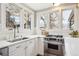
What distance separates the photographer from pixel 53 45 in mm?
1272

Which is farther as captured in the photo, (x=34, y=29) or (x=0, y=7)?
(x=34, y=29)

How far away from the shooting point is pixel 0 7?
1162mm

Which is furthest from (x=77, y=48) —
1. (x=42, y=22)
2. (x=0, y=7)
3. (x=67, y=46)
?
(x=0, y=7)

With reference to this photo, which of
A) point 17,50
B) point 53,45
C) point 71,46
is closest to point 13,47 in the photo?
point 17,50

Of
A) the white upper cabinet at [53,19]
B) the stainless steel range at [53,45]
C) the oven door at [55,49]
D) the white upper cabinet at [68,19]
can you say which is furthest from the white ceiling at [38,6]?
the oven door at [55,49]

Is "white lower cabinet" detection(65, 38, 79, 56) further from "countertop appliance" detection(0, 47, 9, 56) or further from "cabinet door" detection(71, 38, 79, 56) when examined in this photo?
"countertop appliance" detection(0, 47, 9, 56)

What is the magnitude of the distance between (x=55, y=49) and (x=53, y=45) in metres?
0.06

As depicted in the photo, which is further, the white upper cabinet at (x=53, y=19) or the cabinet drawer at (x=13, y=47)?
the white upper cabinet at (x=53, y=19)

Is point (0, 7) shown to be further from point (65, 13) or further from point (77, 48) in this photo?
point (77, 48)

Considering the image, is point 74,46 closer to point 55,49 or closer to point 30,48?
point 55,49

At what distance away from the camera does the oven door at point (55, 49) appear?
1217 mm

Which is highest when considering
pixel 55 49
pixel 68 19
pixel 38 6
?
pixel 38 6

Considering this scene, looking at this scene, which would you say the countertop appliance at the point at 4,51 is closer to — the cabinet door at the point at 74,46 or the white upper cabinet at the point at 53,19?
the white upper cabinet at the point at 53,19

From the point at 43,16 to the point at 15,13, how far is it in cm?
38
